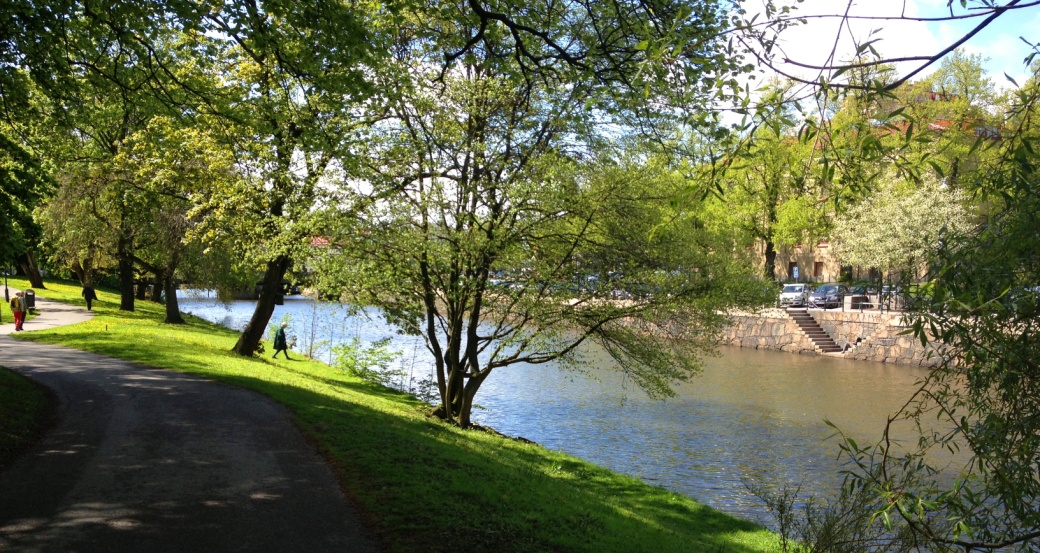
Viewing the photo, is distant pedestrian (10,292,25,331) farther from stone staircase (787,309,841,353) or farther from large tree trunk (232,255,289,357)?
stone staircase (787,309,841,353)

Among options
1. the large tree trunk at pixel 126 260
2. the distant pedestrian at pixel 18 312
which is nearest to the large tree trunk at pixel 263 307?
the distant pedestrian at pixel 18 312

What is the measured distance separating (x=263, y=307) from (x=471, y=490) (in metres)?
15.7

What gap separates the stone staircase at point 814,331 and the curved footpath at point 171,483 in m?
32.4

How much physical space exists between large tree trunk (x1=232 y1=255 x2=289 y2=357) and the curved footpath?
948 centimetres

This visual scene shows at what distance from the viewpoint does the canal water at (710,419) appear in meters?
16.2

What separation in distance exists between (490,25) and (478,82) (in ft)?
13.7

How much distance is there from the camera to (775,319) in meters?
41.5

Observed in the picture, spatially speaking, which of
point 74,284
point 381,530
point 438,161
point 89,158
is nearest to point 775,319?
point 438,161

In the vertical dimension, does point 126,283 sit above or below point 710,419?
above

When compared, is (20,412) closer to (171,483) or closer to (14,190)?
(171,483)

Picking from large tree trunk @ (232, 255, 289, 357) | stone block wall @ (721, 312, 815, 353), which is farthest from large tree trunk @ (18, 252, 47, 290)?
stone block wall @ (721, 312, 815, 353)

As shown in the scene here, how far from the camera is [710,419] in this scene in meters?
21.5

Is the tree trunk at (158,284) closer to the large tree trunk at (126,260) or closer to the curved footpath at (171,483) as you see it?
the large tree trunk at (126,260)

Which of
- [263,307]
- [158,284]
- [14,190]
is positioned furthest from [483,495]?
[158,284]
